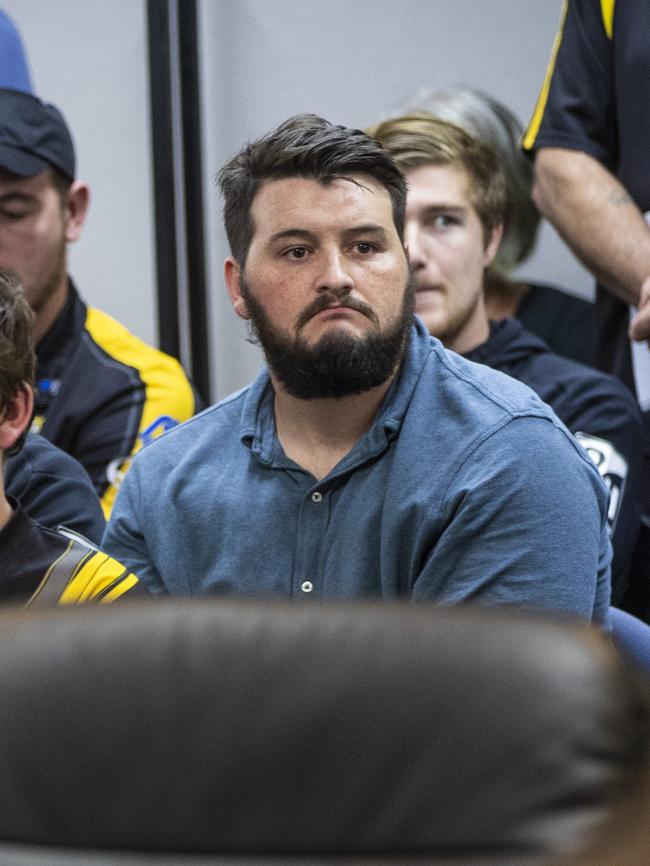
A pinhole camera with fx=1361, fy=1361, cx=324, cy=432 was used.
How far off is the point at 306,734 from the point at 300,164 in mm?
1040

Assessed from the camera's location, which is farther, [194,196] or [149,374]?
[194,196]

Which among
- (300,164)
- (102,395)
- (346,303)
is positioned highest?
(300,164)

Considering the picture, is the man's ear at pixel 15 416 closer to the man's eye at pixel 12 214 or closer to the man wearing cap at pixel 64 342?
the man wearing cap at pixel 64 342

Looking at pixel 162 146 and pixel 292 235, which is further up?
pixel 292 235

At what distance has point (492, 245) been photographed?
2.03 meters

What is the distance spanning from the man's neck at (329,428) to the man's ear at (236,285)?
0.14 metres

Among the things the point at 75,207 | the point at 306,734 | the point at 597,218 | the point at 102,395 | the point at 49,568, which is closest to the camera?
the point at 306,734

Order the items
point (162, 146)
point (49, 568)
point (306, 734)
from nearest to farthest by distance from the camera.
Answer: point (306, 734) < point (49, 568) < point (162, 146)

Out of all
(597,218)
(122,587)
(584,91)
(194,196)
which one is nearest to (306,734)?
(122,587)

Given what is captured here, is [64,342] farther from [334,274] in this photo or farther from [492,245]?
[334,274]

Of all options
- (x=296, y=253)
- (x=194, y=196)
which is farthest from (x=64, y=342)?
(x=296, y=253)

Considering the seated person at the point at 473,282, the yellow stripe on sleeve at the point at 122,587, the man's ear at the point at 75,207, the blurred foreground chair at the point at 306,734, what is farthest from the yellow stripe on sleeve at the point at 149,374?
the blurred foreground chair at the point at 306,734

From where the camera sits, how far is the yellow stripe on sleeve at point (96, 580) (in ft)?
3.83

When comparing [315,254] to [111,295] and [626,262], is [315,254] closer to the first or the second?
[626,262]
